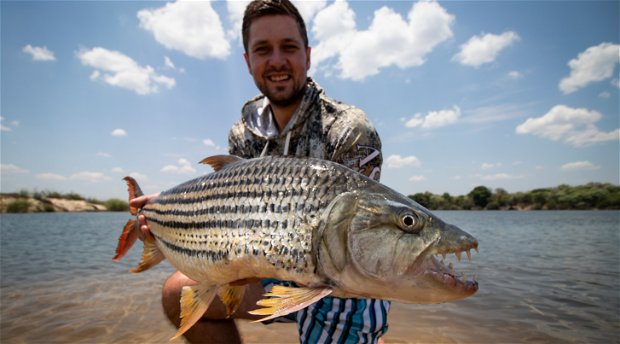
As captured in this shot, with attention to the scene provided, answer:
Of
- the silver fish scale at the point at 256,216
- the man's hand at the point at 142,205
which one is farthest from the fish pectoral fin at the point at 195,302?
the man's hand at the point at 142,205

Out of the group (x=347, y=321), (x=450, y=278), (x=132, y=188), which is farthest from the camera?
(x=132, y=188)

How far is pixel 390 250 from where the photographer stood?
1893mm

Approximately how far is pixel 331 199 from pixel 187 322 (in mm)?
1487

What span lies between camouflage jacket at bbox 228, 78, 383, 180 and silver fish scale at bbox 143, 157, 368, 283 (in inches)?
44.4

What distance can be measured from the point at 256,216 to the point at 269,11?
2571 millimetres

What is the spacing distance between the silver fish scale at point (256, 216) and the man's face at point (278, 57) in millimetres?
1400

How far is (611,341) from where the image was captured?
17.8ft

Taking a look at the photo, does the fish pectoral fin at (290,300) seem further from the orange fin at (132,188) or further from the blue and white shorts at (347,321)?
the orange fin at (132,188)

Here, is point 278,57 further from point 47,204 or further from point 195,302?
point 47,204

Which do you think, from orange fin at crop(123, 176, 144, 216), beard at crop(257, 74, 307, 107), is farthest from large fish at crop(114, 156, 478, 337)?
orange fin at crop(123, 176, 144, 216)

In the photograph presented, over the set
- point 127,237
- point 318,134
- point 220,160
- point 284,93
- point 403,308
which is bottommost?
point 403,308

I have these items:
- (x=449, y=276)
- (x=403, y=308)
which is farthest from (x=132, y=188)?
(x=403, y=308)

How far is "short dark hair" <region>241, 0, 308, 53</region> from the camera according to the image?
3.78 metres

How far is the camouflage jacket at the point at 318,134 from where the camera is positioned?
138 inches
